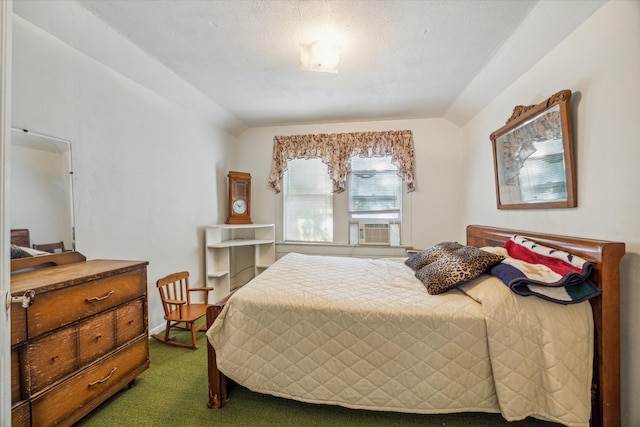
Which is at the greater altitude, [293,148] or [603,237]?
[293,148]

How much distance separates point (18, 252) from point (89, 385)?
2.76 ft

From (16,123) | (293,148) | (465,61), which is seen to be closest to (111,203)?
(16,123)

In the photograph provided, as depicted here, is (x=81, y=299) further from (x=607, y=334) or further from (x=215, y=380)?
(x=607, y=334)

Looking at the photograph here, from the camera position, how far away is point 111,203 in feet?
6.60

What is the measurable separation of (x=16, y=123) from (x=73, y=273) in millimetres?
951

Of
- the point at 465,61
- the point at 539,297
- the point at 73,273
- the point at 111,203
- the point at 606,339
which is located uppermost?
the point at 465,61

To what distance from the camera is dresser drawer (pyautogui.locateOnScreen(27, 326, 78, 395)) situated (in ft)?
3.72

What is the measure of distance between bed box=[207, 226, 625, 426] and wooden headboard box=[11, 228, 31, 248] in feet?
3.80

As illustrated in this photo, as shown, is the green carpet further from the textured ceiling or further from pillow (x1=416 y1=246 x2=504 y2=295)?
the textured ceiling

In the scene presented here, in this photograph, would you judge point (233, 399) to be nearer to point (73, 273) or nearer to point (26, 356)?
point (26, 356)

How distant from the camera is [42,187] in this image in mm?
1573

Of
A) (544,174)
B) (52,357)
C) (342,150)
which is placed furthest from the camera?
(342,150)

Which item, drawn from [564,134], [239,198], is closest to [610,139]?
[564,134]

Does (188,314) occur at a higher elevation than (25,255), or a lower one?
lower
